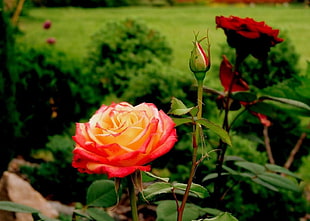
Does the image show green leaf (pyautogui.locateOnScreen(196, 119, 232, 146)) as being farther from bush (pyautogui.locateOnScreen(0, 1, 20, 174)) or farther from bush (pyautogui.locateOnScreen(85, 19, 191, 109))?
bush (pyautogui.locateOnScreen(85, 19, 191, 109))

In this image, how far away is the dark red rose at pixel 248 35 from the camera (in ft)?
3.74

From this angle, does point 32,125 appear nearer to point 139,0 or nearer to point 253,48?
point 253,48

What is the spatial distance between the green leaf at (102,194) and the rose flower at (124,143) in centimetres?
31

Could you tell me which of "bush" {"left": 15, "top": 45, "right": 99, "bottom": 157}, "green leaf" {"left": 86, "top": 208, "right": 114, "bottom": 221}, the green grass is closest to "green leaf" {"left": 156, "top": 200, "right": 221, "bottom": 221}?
"green leaf" {"left": 86, "top": 208, "right": 114, "bottom": 221}

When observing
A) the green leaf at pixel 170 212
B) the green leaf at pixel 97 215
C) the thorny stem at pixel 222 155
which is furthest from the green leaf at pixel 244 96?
the green leaf at pixel 97 215

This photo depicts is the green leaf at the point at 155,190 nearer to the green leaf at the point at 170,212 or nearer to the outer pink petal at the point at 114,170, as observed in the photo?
the outer pink petal at the point at 114,170

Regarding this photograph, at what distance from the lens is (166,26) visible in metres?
10.6

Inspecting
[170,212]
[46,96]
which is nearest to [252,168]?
[170,212]

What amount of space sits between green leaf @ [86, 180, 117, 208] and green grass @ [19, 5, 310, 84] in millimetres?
5632

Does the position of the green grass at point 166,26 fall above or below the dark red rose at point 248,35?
below

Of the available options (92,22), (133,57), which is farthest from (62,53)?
(92,22)

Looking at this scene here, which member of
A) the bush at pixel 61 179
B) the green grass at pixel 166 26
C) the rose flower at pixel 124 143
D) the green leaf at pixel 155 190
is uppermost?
the rose flower at pixel 124 143

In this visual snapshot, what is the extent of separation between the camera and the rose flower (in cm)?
64

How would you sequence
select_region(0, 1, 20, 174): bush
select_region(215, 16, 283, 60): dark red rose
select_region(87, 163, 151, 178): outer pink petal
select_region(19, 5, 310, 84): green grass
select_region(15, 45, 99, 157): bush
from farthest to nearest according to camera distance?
select_region(19, 5, 310, 84): green grass < select_region(15, 45, 99, 157): bush < select_region(0, 1, 20, 174): bush < select_region(215, 16, 283, 60): dark red rose < select_region(87, 163, 151, 178): outer pink petal
